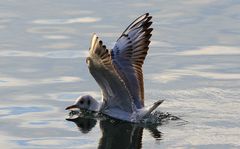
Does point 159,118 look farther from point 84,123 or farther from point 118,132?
point 84,123

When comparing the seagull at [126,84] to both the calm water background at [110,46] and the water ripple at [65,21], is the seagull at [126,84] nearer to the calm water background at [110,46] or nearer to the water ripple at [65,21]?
the calm water background at [110,46]

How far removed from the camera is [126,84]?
55.2 ft

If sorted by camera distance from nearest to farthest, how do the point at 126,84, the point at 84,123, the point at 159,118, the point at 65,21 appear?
the point at 159,118, the point at 84,123, the point at 126,84, the point at 65,21

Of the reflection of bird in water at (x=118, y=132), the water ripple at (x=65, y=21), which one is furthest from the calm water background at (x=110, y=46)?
the reflection of bird in water at (x=118, y=132)

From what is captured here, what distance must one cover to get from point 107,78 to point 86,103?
122 cm

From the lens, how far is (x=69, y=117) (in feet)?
54.9

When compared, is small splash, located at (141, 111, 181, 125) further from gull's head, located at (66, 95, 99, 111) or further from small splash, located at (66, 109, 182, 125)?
gull's head, located at (66, 95, 99, 111)

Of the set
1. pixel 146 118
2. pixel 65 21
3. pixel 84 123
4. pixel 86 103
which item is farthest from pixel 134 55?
pixel 65 21

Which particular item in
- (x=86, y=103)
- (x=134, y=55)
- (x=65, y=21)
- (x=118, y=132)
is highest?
(x=65, y=21)

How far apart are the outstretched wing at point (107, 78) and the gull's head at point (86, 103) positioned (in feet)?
1.00

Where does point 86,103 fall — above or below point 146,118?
above

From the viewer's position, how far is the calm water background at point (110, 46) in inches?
609

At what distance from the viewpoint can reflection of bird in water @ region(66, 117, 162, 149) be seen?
14977mm

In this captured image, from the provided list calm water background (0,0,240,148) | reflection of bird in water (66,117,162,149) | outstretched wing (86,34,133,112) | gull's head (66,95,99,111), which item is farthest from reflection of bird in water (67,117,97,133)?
outstretched wing (86,34,133,112)
